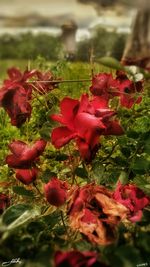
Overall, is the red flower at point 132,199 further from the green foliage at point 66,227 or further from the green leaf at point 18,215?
the green leaf at point 18,215

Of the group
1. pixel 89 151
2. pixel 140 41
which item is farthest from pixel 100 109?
pixel 140 41

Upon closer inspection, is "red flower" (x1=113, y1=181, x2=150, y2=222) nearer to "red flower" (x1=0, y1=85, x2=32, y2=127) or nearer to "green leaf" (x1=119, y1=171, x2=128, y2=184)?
"green leaf" (x1=119, y1=171, x2=128, y2=184)

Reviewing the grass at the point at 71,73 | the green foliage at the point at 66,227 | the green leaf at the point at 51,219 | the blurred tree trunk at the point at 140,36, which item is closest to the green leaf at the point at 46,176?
the green foliage at the point at 66,227

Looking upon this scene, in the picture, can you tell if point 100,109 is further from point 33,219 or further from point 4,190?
point 4,190

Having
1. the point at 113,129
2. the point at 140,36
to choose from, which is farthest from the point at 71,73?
the point at 140,36

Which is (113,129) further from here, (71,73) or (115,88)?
(71,73)

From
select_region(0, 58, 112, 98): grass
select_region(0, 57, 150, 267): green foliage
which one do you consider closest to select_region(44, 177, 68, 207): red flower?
select_region(0, 57, 150, 267): green foliage
